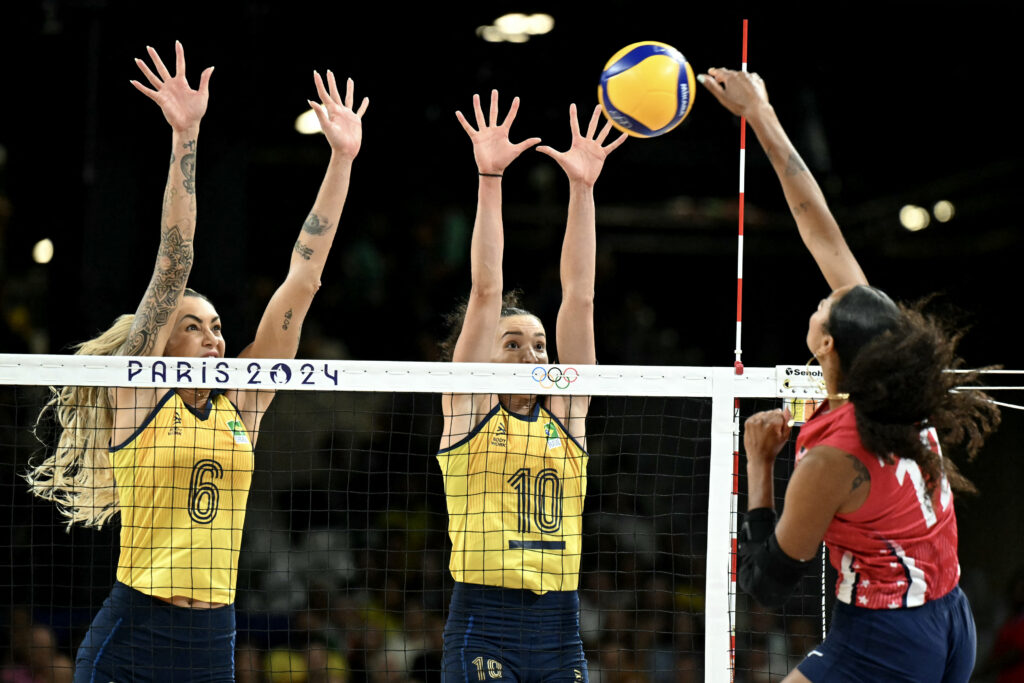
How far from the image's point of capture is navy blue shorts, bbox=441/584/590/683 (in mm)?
4684

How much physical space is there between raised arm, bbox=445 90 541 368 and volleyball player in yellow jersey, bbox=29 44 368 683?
62 cm

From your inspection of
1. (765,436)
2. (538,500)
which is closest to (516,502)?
(538,500)

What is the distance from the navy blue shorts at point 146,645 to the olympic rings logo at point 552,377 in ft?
5.53

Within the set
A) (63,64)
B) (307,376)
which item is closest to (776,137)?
(307,376)

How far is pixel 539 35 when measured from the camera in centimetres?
1137

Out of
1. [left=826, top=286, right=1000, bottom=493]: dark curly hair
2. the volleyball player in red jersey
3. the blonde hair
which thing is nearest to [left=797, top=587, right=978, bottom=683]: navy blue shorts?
the volleyball player in red jersey

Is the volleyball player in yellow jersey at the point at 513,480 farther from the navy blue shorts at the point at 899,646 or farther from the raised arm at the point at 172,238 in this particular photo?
the navy blue shorts at the point at 899,646

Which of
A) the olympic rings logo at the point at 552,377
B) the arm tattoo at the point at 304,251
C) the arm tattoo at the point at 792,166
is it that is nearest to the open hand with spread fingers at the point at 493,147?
the arm tattoo at the point at 304,251

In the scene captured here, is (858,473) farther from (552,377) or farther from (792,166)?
(552,377)

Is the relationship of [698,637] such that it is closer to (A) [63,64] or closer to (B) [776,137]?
(B) [776,137]

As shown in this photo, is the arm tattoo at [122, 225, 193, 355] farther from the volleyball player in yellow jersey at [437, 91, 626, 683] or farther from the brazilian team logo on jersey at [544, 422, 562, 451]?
the brazilian team logo on jersey at [544, 422, 562, 451]

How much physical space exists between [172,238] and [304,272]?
0.57 meters

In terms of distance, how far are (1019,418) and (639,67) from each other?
1034 cm

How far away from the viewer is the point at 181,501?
465 centimetres
